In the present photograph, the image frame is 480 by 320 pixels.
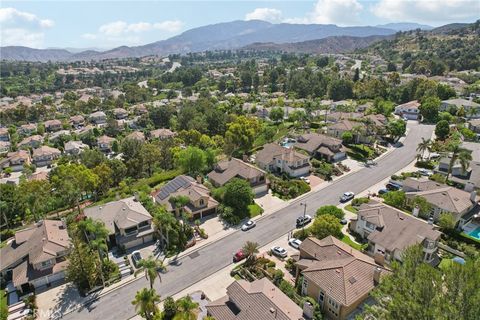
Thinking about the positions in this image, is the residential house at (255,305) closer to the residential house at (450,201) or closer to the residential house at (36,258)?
the residential house at (36,258)

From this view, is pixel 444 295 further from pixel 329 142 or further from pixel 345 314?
pixel 329 142

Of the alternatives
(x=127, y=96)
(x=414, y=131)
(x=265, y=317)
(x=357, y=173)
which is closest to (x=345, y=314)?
(x=265, y=317)

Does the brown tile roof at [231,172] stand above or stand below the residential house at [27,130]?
above

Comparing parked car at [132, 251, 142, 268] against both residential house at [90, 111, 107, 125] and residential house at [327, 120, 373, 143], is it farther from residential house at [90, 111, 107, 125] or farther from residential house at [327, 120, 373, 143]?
residential house at [90, 111, 107, 125]

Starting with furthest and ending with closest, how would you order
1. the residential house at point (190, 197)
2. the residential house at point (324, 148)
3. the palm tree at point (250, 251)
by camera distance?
1. the residential house at point (324, 148)
2. the residential house at point (190, 197)
3. the palm tree at point (250, 251)

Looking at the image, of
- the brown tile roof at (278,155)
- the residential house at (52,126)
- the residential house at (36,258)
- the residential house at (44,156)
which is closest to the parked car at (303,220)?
the brown tile roof at (278,155)
